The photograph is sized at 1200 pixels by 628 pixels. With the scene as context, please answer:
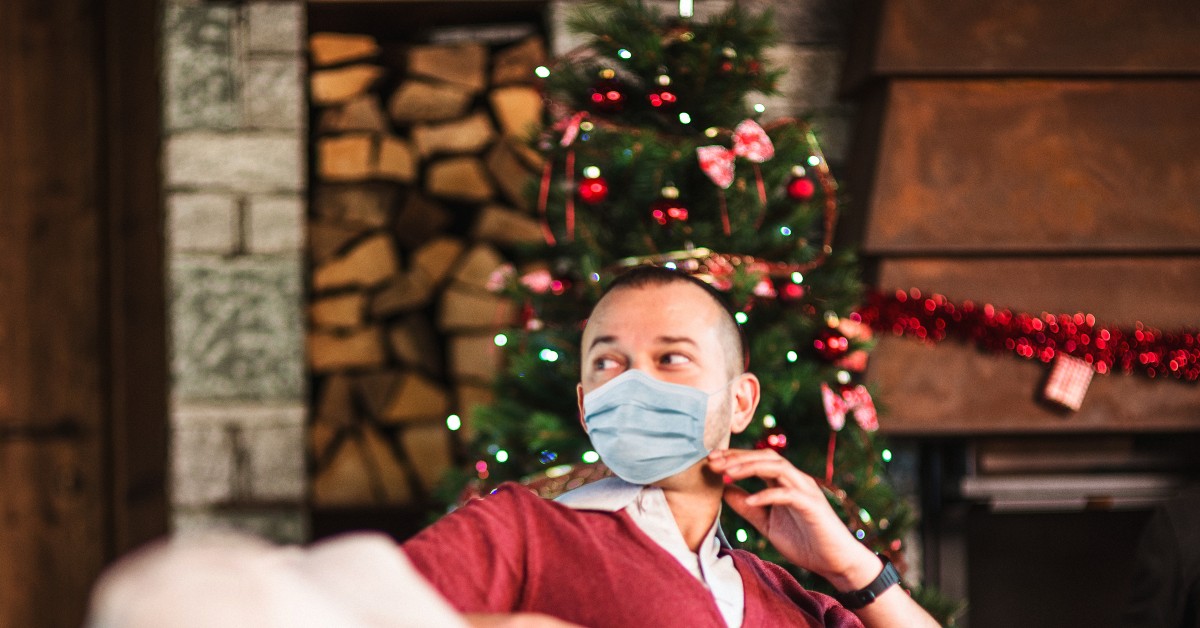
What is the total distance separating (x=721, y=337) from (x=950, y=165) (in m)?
1.51

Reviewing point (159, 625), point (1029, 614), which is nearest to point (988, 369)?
point (1029, 614)

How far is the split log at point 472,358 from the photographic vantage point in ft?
9.12

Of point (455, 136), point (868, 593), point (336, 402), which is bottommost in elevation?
point (336, 402)

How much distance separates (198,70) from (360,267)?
2.02 ft

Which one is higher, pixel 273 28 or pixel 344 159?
pixel 273 28

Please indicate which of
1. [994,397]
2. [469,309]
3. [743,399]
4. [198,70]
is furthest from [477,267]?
[743,399]

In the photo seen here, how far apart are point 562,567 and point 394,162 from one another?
2.00 m

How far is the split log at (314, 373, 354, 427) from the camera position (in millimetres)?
2771

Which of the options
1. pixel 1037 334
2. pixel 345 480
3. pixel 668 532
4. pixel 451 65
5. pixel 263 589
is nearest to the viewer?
pixel 263 589

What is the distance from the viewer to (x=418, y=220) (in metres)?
2.81

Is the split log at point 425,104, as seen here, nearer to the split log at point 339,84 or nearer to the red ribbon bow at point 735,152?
the split log at point 339,84

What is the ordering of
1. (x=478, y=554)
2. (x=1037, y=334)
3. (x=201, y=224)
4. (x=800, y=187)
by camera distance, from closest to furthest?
(x=478, y=554) < (x=800, y=187) < (x=1037, y=334) < (x=201, y=224)

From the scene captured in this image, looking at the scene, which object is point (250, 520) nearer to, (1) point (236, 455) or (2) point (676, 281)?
(1) point (236, 455)

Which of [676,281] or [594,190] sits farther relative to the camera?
[594,190]
